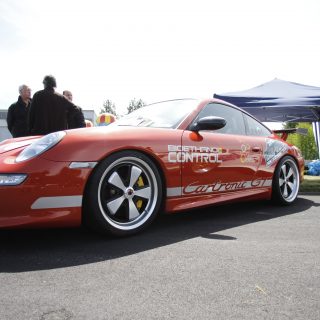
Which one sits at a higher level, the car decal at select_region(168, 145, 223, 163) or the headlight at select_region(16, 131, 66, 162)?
the headlight at select_region(16, 131, 66, 162)

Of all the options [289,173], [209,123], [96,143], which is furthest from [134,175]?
[289,173]

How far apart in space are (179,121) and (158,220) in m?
0.90

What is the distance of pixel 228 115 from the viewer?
3846 mm

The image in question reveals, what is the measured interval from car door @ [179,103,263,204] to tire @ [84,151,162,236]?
33 centimetres

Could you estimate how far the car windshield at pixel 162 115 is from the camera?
10.8ft

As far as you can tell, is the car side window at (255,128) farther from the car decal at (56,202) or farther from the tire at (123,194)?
the car decal at (56,202)

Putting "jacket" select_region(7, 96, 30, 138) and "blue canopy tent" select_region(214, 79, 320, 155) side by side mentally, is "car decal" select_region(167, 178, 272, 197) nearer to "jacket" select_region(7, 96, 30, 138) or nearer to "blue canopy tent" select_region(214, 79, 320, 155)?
"jacket" select_region(7, 96, 30, 138)

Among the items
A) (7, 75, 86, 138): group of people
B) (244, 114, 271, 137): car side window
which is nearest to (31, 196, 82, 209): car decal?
(244, 114, 271, 137): car side window

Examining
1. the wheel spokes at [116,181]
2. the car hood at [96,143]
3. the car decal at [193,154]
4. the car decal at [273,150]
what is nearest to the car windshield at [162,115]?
the car decal at [193,154]

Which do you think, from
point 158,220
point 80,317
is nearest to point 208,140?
point 158,220

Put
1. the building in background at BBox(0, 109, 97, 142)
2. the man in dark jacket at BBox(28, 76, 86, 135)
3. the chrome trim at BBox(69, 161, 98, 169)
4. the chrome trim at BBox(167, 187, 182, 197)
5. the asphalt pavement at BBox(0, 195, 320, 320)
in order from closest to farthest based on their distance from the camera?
1. the asphalt pavement at BBox(0, 195, 320, 320)
2. the chrome trim at BBox(69, 161, 98, 169)
3. the chrome trim at BBox(167, 187, 182, 197)
4. the man in dark jacket at BBox(28, 76, 86, 135)
5. the building in background at BBox(0, 109, 97, 142)

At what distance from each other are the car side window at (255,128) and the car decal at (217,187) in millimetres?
513

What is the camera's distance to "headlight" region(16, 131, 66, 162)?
94.8 inches

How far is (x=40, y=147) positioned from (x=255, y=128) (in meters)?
2.48
